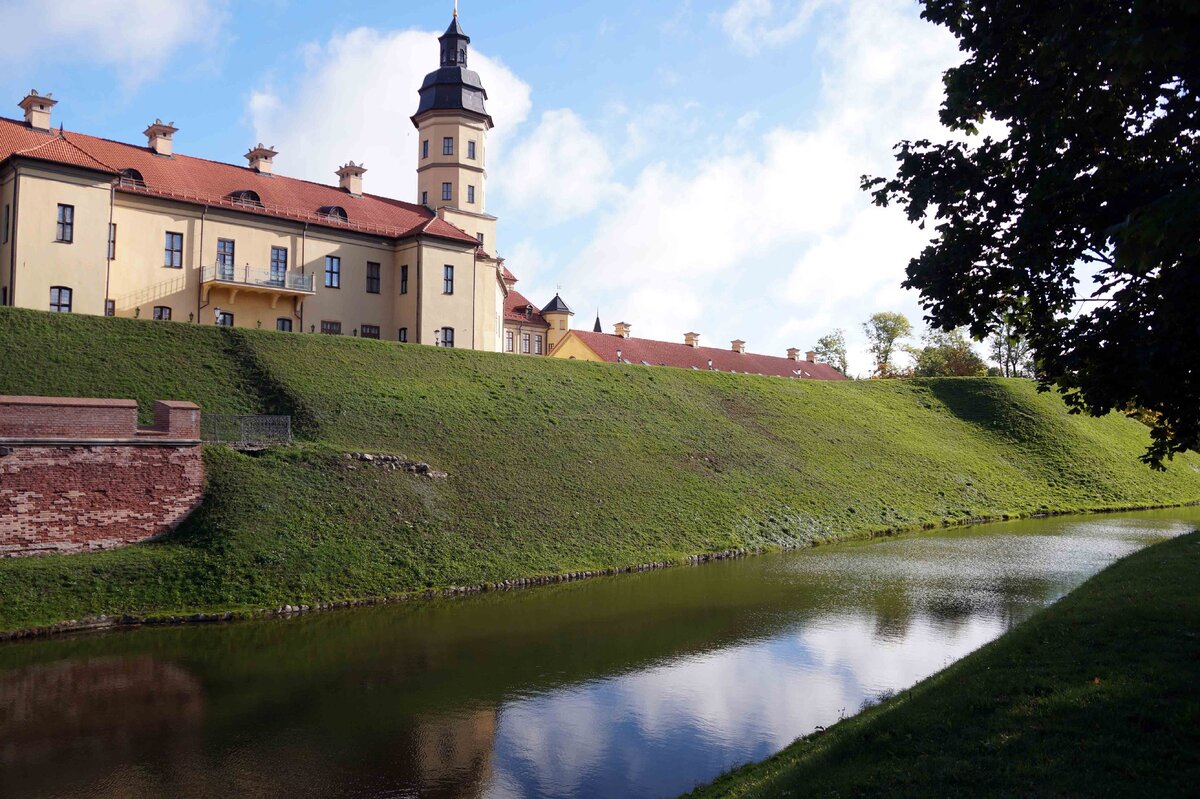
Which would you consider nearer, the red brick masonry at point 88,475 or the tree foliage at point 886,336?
the red brick masonry at point 88,475

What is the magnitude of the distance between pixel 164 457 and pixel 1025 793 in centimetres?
2014

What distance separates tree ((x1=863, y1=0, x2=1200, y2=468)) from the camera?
9.28 metres

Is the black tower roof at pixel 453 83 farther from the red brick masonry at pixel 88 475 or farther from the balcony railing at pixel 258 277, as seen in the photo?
the red brick masonry at pixel 88 475

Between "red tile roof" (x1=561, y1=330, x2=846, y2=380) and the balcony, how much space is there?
28.7 meters

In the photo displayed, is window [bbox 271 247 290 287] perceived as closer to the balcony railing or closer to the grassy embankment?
the balcony railing

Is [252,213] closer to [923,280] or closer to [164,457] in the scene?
[164,457]

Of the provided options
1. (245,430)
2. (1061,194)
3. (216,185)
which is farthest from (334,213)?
(1061,194)

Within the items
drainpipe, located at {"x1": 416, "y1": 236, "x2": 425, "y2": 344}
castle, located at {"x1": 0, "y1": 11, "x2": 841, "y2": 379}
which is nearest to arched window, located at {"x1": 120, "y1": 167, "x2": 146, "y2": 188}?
castle, located at {"x1": 0, "y1": 11, "x2": 841, "y2": 379}

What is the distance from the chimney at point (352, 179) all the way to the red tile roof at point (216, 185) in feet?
2.02

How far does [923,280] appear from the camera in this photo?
37.8 feet

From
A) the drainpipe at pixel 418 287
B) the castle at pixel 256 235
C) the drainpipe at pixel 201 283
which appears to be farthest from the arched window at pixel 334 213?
the drainpipe at pixel 201 283

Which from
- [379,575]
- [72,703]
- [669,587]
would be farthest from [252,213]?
[72,703]

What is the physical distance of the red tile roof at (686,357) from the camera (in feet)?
234

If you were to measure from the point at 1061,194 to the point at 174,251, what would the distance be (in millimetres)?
37087
